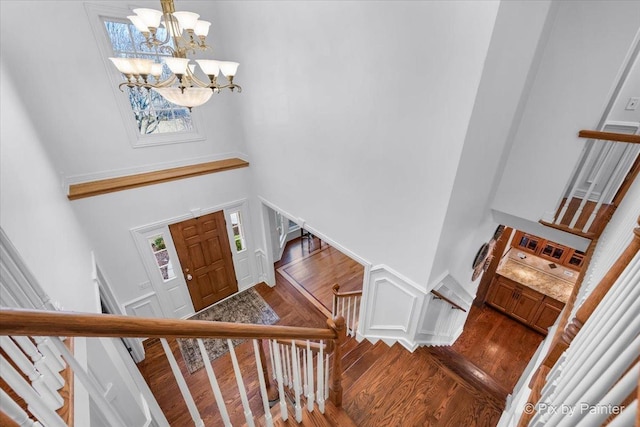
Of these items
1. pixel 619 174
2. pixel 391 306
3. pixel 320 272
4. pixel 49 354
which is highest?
pixel 619 174

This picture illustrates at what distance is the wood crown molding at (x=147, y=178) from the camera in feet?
11.2

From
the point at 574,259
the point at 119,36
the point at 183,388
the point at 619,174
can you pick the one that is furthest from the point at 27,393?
the point at 574,259

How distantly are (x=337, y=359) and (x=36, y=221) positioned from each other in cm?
237

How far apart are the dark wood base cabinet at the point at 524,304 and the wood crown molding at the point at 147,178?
18.0 feet

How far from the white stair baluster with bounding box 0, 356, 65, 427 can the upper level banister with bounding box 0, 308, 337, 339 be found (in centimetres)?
12

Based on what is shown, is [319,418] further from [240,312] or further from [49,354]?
[240,312]

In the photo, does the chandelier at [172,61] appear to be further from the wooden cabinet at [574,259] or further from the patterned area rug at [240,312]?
the wooden cabinet at [574,259]

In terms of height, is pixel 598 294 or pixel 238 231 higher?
pixel 598 294

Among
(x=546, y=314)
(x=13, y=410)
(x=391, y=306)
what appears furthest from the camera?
(x=546, y=314)

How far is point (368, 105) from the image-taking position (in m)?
2.43

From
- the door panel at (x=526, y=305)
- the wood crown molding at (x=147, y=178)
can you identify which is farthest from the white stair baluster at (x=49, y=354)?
the door panel at (x=526, y=305)

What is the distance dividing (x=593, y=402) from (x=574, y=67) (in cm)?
318

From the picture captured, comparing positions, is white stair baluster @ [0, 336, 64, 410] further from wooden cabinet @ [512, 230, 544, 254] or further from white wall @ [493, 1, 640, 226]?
wooden cabinet @ [512, 230, 544, 254]

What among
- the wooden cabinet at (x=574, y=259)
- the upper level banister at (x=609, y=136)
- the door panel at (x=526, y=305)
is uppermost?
the upper level banister at (x=609, y=136)
